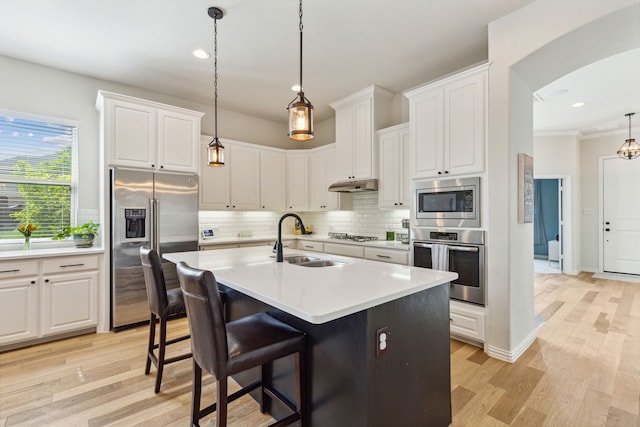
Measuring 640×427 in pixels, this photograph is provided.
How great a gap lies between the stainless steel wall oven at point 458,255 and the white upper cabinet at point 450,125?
614 millimetres

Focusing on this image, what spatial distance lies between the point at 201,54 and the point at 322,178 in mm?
2530

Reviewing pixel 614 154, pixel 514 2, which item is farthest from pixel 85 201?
pixel 614 154

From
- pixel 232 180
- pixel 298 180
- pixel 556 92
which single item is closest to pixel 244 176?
pixel 232 180

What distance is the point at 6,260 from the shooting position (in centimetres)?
290

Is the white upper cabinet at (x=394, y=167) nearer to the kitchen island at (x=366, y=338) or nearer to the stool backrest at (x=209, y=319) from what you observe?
the kitchen island at (x=366, y=338)

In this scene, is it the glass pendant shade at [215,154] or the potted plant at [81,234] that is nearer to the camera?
the glass pendant shade at [215,154]

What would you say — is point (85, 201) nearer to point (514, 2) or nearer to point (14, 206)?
point (14, 206)

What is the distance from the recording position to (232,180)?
4727 mm

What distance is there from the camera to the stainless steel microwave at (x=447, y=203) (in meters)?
2.89

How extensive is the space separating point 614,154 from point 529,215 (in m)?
5.09

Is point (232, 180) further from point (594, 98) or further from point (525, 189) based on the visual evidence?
point (594, 98)

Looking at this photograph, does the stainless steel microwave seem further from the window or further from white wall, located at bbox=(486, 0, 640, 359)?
the window

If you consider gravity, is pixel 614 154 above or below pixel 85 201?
above

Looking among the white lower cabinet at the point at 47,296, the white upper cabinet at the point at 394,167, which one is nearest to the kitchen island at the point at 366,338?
the white upper cabinet at the point at 394,167
